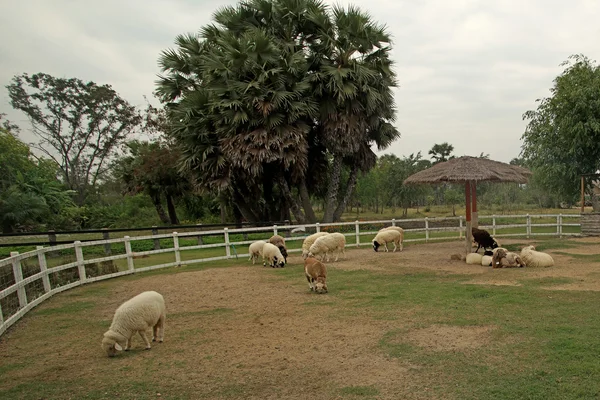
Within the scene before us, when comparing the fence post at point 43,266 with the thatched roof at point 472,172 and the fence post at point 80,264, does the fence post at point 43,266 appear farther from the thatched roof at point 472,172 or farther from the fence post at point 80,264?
the thatched roof at point 472,172

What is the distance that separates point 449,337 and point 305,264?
13.3 ft

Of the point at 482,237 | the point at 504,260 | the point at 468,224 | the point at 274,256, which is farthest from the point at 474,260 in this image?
the point at 274,256

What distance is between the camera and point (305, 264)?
9148 millimetres

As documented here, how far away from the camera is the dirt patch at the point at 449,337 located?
17.3 ft

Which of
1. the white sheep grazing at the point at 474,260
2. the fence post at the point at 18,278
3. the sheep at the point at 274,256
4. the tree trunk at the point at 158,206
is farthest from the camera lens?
the tree trunk at the point at 158,206

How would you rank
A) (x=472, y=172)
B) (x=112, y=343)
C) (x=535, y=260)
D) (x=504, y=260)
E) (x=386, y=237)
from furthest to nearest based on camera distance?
(x=386, y=237) < (x=472, y=172) < (x=504, y=260) < (x=535, y=260) < (x=112, y=343)

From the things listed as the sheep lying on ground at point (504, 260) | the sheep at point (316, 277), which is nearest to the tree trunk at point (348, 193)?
the sheep lying on ground at point (504, 260)

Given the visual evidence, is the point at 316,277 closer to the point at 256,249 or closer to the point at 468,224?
the point at 256,249

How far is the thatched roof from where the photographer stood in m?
11.6

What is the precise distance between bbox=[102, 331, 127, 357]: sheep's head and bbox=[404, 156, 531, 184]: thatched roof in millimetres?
9269

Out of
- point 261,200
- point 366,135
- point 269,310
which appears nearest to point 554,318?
point 269,310

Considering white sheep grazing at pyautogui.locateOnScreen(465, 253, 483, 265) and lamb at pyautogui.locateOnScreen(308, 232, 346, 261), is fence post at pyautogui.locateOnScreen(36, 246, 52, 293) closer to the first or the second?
lamb at pyautogui.locateOnScreen(308, 232, 346, 261)

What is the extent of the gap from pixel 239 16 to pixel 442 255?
15.2 meters

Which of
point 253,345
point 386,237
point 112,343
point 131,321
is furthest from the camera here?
point 386,237
